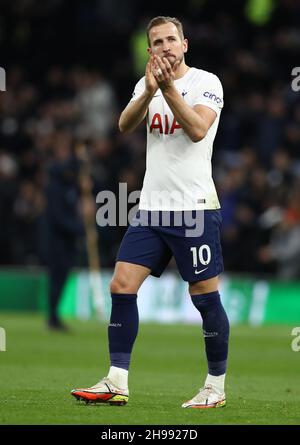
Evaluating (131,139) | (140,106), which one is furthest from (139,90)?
(131,139)

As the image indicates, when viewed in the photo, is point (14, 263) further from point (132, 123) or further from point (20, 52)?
point (132, 123)

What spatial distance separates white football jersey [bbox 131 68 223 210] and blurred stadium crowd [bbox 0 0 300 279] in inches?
326

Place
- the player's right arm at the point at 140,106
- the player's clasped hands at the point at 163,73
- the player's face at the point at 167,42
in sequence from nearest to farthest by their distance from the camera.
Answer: the player's clasped hands at the point at 163,73 → the player's right arm at the point at 140,106 → the player's face at the point at 167,42

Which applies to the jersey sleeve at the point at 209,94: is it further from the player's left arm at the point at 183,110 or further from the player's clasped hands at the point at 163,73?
the player's clasped hands at the point at 163,73

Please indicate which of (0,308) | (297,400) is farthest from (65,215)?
(297,400)

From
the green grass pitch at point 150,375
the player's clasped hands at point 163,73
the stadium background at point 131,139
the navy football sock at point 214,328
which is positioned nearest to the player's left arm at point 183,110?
the player's clasped hands at point 163,73

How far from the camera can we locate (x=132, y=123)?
800 centimetres

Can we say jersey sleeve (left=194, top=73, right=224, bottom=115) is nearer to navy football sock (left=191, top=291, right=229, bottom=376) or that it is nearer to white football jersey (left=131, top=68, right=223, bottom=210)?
white football jersey (left=131, top=68, right=223, bottom=210)

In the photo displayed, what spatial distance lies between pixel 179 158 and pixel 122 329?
4.07 feet

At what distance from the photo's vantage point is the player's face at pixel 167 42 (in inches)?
313

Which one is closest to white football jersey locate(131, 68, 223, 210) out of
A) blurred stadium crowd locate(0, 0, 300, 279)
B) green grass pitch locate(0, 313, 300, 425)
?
green grass pitch locate(0, 313, 300, 425)

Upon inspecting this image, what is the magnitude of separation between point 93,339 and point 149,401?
6.76 m

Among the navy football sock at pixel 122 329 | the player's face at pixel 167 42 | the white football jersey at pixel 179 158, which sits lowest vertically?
the navy football sock at pixel 122 329

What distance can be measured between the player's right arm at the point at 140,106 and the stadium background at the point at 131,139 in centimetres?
732
